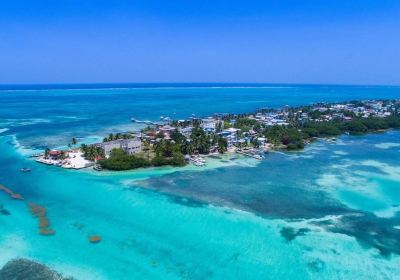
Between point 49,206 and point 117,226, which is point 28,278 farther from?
point 49,206

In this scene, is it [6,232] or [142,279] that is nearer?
[142,279]

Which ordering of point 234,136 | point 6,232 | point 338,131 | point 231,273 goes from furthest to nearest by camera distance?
1. point 338,131
2. point 234,136
3. point 6,232
4. point 231,273

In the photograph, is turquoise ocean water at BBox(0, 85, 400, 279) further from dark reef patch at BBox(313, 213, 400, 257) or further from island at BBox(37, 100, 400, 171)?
island at BBox(37, 100, 400, 171)

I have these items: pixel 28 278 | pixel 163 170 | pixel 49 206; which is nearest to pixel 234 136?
pixel 163 170

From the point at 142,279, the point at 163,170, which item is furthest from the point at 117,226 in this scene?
the point at 163,170

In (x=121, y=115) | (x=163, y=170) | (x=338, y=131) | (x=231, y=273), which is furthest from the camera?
(x=121, y=115)

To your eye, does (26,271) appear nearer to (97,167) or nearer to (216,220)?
(216,220)

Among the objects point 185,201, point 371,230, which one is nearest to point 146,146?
point 185,201

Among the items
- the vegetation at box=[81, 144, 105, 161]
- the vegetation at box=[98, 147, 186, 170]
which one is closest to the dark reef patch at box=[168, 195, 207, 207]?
the vegetation at box=[98, 147, 186, 170]
